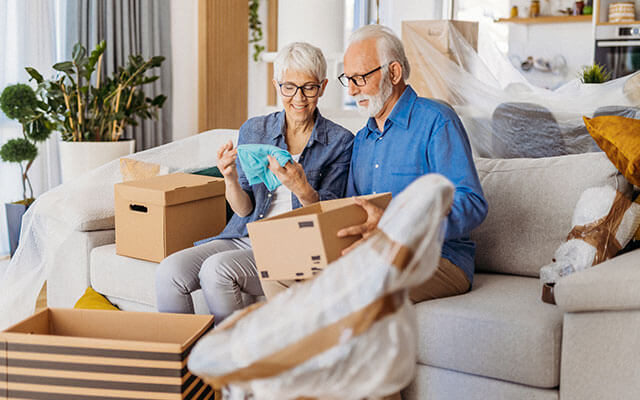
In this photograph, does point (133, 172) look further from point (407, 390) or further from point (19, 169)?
point (19, 169)

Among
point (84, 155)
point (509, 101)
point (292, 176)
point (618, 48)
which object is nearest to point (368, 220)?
point (292, 176)

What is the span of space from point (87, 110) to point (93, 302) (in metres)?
1.77

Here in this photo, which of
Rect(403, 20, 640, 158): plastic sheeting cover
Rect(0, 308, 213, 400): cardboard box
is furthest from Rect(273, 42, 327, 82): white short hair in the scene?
Rect(403, 20, 640, 158): plastic sheeting cover

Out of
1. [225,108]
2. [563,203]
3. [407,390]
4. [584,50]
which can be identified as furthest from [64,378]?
[584,50]

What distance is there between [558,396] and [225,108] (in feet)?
14.4

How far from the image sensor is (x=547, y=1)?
6.44 metres

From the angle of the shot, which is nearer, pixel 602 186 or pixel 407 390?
pixel 407 390

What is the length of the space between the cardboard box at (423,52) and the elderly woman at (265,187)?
1.55m

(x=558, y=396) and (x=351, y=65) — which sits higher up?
(x=351, y=65)

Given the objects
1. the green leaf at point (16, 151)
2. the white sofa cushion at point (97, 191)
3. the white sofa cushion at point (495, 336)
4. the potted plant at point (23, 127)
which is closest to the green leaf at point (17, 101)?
the potted plant at point (23, 127)

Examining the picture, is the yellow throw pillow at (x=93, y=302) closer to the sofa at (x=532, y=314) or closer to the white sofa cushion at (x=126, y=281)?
the white sofa cushion at (x=126, y=281)

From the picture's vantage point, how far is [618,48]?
5785 mm

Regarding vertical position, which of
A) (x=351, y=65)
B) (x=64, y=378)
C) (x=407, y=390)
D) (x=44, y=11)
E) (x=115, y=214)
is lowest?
(x=407, y=390)

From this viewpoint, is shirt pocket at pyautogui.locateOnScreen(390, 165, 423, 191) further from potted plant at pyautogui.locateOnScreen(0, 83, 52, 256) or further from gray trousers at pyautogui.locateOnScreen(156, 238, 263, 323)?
potted plant at pyautogui.locateOnScreen(0, 83, 52, 256)
